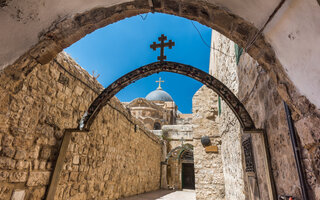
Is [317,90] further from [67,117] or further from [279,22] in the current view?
[67,117]

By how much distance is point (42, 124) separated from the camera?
281cm

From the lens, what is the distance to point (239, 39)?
5.89 feet

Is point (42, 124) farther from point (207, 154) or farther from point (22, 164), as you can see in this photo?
point (207, 154)

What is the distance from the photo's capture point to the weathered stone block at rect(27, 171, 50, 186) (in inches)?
101

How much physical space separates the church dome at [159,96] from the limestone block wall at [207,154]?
23.8 meters

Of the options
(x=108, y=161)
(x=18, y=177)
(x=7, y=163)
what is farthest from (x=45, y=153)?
(x=108, y=161)

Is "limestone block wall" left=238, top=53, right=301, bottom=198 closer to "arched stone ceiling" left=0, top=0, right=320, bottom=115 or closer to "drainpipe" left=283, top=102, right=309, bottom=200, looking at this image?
"drainpipe" left=283, top=102, right=309, bottom=200

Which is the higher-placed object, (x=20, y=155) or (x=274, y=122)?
(x=274, y=122)

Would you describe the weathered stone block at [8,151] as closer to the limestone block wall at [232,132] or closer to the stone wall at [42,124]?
the stone wall at [42,124]

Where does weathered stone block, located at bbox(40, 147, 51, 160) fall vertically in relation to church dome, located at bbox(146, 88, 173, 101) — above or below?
below

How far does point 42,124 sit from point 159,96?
30.1 m

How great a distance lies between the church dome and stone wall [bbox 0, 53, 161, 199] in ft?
90.2

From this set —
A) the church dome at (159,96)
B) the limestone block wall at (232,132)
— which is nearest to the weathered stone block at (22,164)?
the limestone block wall at (232,132)

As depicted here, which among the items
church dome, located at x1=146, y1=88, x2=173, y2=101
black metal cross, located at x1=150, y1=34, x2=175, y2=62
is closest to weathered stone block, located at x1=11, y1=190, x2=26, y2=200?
black metal cross, located at x1=150, y1=34, x2=175, y2=62
